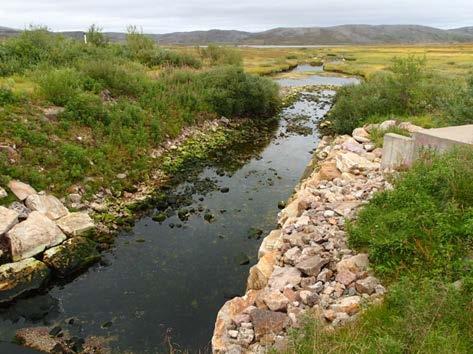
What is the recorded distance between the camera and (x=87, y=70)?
20.9 metres

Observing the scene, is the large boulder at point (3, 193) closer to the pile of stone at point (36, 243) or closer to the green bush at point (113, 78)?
the pile of stone at point (36, 243)

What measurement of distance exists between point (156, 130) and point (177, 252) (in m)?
9.71

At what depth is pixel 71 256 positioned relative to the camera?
1046 centimetres

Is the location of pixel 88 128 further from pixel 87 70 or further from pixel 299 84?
pixel 299 84

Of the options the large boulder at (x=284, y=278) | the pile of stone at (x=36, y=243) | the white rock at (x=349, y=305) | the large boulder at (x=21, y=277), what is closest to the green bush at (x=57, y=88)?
the pile of stone at (x=36, y=243)

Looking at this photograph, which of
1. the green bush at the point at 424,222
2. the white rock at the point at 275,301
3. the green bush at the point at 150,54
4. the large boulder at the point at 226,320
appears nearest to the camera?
the large boulder at the point at 226,320

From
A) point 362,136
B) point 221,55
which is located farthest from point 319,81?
point 362,136

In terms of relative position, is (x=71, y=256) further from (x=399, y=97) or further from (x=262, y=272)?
(x=399, y=97)

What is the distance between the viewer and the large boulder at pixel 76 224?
37.2 ft

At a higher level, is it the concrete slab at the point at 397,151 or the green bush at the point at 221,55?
the green bush at the point at 221,55

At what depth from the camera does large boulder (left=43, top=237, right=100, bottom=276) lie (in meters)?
10.2

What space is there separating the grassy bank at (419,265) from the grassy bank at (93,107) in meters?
10.4

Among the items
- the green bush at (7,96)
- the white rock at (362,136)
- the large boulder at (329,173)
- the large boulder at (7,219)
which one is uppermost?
the green bush at (7,96)

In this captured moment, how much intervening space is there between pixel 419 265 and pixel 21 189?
1123cm
